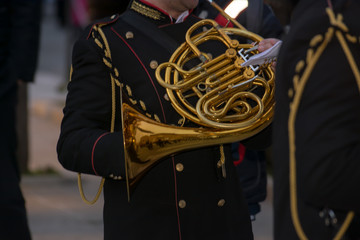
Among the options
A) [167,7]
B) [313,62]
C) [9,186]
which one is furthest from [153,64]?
[9,186]

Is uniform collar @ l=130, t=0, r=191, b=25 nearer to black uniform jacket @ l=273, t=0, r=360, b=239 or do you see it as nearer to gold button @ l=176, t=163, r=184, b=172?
gold button @ l=176, t=163, r=184, b=172

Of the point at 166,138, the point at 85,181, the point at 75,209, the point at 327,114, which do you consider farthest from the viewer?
the point at 85,181

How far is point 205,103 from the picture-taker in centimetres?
291

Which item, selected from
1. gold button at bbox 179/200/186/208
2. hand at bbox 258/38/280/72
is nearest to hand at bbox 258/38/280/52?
hand at bbox 258/38/280/72

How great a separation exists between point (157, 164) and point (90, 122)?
0.87 feet

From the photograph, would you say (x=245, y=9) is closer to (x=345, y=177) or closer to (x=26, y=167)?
(x=345, y=177)

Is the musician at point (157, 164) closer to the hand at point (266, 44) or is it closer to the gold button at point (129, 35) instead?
the gold button at point (129, 35)

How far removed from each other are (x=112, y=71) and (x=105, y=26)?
0.18 m

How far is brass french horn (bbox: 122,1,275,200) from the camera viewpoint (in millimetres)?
2805

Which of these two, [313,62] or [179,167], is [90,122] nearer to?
[179,167]

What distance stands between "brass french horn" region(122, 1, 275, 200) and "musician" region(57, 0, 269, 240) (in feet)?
0.30

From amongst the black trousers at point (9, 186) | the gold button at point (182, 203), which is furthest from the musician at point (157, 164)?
the black trousers at point (9, 186)

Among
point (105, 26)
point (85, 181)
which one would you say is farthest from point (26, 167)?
point (105, 26)

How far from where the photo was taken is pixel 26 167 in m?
8.20
